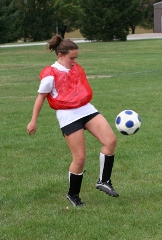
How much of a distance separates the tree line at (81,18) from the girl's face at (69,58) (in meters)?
46.7

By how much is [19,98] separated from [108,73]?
746cm

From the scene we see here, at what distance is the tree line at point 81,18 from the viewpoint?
54719 millimetres

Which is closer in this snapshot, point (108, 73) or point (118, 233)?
point (118, 233)

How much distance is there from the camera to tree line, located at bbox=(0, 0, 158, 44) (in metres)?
54.7

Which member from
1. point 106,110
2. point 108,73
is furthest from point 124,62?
point 106,110

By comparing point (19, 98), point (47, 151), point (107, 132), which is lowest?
point (19, 98)

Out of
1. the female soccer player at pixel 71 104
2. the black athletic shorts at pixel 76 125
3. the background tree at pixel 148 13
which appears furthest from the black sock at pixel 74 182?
the background tree at pixel 148 13

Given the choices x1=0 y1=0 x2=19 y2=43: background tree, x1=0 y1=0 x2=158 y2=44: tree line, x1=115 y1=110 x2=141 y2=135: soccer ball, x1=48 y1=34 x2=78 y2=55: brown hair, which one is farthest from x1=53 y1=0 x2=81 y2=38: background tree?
x1=48 y1=34 x2=78 y2=55: brown hair

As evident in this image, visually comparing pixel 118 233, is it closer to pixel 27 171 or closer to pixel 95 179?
pixel 95 179

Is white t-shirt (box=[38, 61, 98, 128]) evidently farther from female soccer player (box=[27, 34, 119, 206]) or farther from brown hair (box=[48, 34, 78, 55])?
brown hair (box=[48, 34, 78, 55])

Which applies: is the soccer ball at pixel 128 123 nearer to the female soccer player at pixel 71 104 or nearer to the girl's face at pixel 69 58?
the female soccer player at pixel 71 104

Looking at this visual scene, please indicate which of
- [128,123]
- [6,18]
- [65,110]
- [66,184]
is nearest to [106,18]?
[6,18]

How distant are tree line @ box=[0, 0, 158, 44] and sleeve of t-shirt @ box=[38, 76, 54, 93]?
46849mm

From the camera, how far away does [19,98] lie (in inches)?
630
